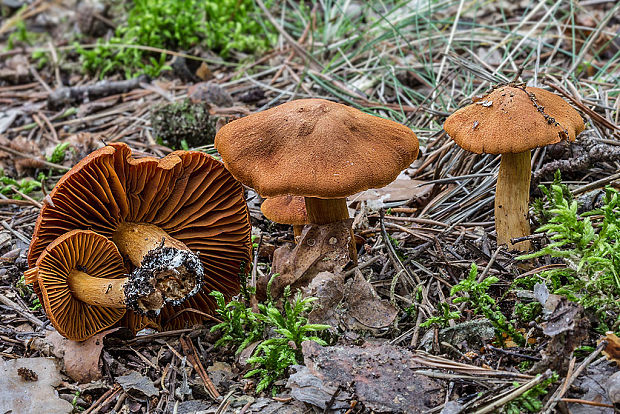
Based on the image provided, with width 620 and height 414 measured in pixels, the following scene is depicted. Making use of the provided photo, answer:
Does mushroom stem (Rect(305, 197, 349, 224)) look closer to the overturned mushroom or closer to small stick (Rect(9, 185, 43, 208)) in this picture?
the overturned mushroom

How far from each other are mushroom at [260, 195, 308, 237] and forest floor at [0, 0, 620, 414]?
13.2 inches

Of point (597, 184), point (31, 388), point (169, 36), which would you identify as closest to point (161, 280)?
point (31, 388)

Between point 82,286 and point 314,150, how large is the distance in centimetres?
118

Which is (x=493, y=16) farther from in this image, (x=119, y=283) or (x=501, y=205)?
(x=119, y=283)

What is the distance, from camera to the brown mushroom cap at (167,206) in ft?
7.59

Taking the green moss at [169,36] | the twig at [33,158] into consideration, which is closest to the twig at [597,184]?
the twig at [33,158]

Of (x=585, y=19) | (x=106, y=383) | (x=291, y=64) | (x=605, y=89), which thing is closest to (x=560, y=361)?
(x=106, y=383)

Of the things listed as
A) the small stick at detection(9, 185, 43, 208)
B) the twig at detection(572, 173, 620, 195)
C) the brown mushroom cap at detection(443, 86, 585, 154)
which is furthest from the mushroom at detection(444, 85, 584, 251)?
the small stick at detection(9, 185, 43, 208)

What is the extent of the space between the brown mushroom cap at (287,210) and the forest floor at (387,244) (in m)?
0.34

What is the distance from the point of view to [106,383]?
7.59 ft

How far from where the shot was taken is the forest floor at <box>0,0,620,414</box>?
198 cm

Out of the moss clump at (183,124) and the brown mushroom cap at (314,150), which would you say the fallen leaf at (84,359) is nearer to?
the brown mushroom cap at (314,150)

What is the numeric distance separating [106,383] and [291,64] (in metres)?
3.64

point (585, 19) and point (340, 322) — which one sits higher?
point (585, 19)
